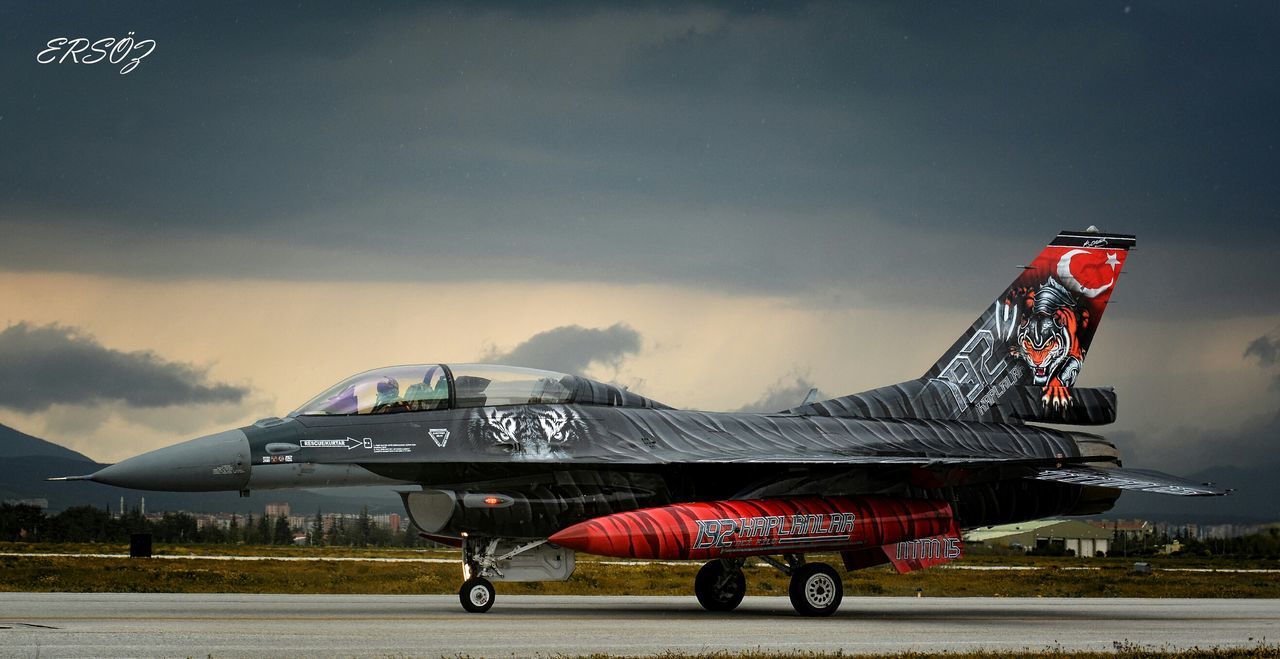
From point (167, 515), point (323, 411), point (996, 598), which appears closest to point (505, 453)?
point (323, 411)

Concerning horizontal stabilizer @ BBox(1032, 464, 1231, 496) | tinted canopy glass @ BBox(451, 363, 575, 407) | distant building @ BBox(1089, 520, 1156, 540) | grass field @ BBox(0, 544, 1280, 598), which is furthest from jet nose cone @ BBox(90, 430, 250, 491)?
distant building @ BBox(1089, 520, 1156, 540)

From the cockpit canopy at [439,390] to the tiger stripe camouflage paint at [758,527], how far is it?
210cm

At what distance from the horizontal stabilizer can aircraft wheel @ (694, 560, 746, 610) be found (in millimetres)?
4532

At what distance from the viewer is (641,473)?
18703 mm

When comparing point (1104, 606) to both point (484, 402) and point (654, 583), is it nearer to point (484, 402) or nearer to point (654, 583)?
point (654, 583)

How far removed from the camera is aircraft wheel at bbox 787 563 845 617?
61.0ft

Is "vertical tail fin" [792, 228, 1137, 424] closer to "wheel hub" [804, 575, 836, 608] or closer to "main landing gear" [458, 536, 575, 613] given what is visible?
"wheel hub" [804, 575, 836, 608]

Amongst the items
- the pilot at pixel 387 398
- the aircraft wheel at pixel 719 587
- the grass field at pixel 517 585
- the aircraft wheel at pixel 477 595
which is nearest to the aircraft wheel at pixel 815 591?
the aircraft wheel at pixel 719 587

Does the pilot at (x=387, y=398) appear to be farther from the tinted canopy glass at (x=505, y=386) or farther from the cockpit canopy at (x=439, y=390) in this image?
the tinted canopy glass at (x=505, y=386)

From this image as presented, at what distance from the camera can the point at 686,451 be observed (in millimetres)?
18844

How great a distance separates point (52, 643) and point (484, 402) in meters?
6.79

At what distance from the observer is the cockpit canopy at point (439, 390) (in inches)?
691

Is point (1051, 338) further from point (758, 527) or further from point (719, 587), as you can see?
point (758, 527)

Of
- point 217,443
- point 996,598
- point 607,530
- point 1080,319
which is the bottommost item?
point 996,598
